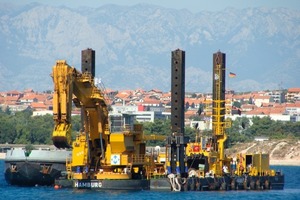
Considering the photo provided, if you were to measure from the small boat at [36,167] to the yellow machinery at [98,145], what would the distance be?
8.17m

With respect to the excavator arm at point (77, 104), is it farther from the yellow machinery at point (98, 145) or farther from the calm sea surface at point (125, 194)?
the calm sea surface at point (125, 194)

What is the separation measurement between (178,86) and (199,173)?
21.5 feet

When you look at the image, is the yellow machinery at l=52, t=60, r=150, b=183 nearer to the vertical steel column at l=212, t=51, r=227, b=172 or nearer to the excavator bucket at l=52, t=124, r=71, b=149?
the excavator bucket at l=52, t=124, r=71, b=149

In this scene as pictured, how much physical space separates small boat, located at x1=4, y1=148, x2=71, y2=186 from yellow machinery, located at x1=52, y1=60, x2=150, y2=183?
26.8 feet

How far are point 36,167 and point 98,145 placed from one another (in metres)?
9.50

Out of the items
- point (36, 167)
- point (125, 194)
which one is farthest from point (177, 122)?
point (36, 167)

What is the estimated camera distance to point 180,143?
90.3 m

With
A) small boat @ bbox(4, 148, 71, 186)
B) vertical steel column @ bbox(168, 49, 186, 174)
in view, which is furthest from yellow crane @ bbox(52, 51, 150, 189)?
small boat @ bbox(4, 148, 71, 186)

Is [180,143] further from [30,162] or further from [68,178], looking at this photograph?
[30,162]

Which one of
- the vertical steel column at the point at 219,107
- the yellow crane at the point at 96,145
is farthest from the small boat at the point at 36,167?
the vertical steel column at the point at 219,107

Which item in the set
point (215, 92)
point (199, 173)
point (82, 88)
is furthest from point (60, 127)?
point (215, 92)

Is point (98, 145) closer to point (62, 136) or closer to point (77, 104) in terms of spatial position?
point (77, 104)

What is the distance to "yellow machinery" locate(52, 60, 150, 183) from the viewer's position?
8912 centimetres

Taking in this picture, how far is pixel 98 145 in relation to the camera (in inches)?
3629
